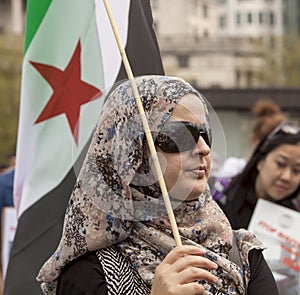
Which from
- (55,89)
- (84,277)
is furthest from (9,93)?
(84,277)

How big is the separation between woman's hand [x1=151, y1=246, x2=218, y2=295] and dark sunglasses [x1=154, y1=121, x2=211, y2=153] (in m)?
0.30

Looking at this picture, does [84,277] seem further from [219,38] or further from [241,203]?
[219,38]

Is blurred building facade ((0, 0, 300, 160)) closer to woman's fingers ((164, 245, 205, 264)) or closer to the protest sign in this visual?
the protest sign

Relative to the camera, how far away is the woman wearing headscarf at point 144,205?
8.59 ft

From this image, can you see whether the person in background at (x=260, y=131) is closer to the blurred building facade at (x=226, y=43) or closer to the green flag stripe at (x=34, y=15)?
the green flag stripe at (x=34, y=15)

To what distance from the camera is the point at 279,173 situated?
478 centimetres

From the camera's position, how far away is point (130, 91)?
269 centimetres

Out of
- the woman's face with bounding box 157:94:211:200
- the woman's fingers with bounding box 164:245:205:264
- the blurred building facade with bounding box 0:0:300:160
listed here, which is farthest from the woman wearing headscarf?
the blurred building facade with bounding box 0:0:300:160

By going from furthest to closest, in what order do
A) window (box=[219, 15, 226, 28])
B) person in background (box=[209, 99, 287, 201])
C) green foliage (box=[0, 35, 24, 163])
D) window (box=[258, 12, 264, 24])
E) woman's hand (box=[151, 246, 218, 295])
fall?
window (box=[219, 15, 226, 28]), window (box=[258, 12, 264, 24]), green foliage (box=[0, 35, 24, 163]), person in background (box=[209, 99, 287, 201]), woman's hand (box=[151, 246, 218, 295])

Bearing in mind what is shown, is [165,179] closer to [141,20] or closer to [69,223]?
[69,223]

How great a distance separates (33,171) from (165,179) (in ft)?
5.50

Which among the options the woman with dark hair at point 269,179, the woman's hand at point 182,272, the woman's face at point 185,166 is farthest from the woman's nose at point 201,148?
the woman with dark hair at point 269,179

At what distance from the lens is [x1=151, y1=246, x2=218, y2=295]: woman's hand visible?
2.41 m

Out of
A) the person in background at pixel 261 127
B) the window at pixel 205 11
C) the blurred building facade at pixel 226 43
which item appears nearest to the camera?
the person in background at pixel 261 127
